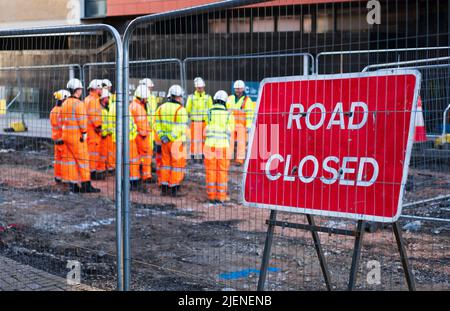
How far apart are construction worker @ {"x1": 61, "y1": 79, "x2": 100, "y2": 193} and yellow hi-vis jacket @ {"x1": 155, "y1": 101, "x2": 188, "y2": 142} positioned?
4.47ft

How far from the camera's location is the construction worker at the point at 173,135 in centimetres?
1045

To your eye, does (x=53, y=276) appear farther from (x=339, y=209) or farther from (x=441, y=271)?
(x=441, y=271)

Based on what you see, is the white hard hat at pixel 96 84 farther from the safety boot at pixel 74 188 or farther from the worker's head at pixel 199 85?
the safety boot at pixel 74 188

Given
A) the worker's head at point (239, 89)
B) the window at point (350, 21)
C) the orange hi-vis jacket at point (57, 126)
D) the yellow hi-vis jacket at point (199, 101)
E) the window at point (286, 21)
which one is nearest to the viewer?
the window at point (286, 21)

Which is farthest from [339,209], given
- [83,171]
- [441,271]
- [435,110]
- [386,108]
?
[83,171]

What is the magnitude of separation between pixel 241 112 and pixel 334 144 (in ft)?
29.6

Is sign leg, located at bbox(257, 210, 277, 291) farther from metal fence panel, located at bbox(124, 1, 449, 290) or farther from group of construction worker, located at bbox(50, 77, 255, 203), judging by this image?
Answer: group of construction worker, located at bbox(50, 77, 255, 203)

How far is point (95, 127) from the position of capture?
12.6 meters

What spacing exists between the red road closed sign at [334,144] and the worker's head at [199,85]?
8652mm

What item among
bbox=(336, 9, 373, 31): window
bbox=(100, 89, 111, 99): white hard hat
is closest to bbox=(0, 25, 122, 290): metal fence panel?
bbox=(100, 89, 111, 99): white hard hat

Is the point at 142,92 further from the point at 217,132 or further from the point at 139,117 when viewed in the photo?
the point at 217,132

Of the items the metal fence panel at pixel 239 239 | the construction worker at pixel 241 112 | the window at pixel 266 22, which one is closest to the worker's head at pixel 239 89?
the construction worker at pixel 241 112

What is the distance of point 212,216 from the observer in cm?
880
